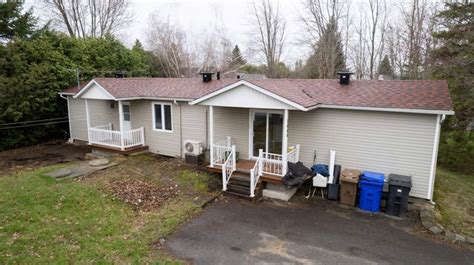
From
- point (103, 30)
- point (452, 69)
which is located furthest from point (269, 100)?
point (103, 30)

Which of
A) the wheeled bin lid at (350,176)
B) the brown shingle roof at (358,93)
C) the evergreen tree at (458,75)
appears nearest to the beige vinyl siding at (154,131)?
the brown shingle roof at (358,93)

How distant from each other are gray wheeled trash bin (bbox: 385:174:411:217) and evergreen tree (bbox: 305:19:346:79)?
19.9m

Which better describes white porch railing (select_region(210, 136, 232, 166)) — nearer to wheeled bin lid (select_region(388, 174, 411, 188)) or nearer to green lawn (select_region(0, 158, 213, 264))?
green lawn (select_region(0, 158, 213, 264))

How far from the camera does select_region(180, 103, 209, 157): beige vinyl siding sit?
12368 mm

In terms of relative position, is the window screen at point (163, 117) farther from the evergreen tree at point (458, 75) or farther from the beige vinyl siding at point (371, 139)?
the evergreen tree at point (458, 75)

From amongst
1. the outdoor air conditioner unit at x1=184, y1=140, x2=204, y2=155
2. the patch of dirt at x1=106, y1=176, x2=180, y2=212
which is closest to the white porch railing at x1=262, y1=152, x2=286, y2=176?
the patch of dirt at x1=106, y1=176, x2=180, y2=212

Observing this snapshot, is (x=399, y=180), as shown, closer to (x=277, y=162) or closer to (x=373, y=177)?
(x=373, y=177)

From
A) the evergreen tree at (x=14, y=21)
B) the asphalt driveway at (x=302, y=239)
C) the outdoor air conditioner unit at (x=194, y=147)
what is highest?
the evergreen tree at (x=14, y=21)

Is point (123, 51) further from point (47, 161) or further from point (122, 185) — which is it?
point (122, 185)

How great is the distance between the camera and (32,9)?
764 inches

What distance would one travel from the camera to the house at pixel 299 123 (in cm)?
870

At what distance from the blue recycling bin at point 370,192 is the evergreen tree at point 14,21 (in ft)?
68.3

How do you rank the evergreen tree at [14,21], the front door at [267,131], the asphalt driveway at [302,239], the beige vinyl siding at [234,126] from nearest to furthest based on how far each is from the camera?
1. the asphalt driveway at [302,239]
2. the front door at [267,131]
3. the beige vinyl siding at [234,126]
4. the evergreen tree at [14,21]

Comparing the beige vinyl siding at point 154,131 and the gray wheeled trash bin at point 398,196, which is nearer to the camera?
the gray wheeled trash bin at point 398,196
